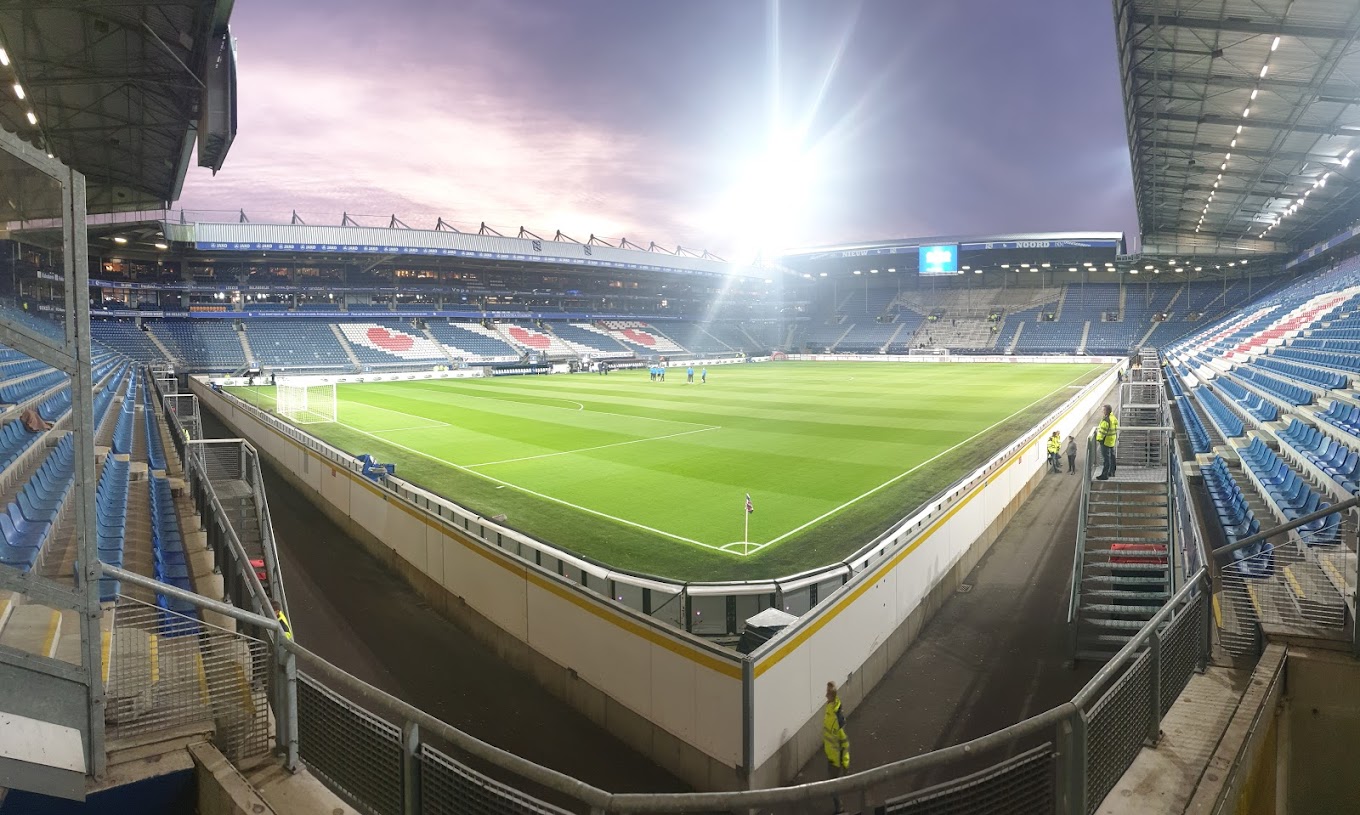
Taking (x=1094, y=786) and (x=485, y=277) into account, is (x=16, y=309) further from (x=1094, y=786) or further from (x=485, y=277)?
(x=485, y=277)

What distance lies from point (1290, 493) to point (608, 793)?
12.8m

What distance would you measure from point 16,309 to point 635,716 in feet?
20.9

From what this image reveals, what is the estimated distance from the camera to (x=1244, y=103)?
26.5 m

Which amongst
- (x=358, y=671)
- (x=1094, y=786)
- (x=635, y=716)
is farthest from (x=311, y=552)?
(x=1094, y=786)

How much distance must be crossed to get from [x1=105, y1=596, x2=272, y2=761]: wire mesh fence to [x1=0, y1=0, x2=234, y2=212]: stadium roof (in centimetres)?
1338

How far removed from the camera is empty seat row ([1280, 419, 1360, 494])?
34.8 feet

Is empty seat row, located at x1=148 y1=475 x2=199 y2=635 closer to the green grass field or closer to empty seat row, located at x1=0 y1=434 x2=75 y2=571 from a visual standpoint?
empty seat row, located at x1=0 y1=434 x2=75 y2=571

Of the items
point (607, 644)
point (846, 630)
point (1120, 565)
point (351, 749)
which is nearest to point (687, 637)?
point (607, 644)

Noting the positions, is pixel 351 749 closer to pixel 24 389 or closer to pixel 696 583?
pixel 696 583

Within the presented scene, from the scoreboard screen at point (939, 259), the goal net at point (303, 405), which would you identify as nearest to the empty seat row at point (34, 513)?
the goal net at point (303, 405)

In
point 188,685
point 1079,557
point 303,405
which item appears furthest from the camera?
point 303,405

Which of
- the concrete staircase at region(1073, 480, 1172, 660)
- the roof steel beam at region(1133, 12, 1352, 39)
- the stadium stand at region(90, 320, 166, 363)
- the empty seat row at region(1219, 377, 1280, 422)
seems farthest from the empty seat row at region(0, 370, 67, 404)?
the stadium stand at region(90, 320, 166, 363)

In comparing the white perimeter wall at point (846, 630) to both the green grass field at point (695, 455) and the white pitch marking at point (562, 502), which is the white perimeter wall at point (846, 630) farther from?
the white pitch marking at point (562, 502)

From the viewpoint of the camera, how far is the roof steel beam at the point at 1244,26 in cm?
1984
